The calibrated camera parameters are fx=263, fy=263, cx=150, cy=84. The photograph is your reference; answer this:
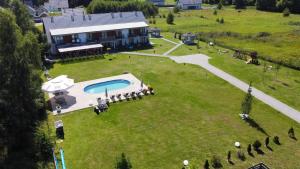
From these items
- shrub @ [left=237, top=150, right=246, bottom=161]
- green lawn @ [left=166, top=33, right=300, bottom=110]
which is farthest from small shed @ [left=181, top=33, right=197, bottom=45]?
shrub @ [left=237, top=150, right=246, bottom=161]

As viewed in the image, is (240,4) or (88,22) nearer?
(88,22)

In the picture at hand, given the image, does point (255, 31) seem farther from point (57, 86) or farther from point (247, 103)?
point (57, 86)

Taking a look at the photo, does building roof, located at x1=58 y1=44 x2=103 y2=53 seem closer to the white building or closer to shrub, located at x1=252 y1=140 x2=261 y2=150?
shrub, located at x1=252 y1=140 x2=261 y2=150

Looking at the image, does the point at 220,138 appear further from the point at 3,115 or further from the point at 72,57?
the point at 72,57

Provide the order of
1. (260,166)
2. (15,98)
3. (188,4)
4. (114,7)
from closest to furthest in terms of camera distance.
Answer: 1. (260,166)
2. (15,98)
3. (114,7)
4. (188,4)

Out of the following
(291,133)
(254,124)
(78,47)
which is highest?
(78,47)

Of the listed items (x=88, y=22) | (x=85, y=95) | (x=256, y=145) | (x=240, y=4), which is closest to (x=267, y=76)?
(x=256, y=145)
